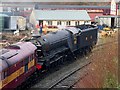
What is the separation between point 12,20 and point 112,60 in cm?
2703

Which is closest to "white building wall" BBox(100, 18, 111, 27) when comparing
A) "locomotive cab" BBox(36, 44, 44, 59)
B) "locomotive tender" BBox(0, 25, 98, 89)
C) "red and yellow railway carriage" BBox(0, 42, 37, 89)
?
"locomotive tender" BBox(0, 25, 98, 89)

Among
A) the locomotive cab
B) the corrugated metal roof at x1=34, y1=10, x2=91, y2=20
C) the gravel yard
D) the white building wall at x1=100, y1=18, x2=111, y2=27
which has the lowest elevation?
the gravel yard

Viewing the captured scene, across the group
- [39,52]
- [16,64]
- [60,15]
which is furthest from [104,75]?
[60,15]

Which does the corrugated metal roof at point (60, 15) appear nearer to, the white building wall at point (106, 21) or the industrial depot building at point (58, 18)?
the industrial depot building at point (58, 18)

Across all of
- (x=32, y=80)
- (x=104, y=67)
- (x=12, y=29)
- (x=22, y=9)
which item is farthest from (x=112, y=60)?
(x=22, y=9)

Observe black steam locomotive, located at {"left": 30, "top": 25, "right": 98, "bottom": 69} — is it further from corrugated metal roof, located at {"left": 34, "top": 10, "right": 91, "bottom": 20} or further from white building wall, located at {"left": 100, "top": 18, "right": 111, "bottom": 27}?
white building wall, located at {"left": 100, "top": 18, "right": 111, "bottom": 27}

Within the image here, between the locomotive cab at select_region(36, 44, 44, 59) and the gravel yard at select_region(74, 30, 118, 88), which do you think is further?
the locomotive cab at select_region(36, 44, 44, 59)

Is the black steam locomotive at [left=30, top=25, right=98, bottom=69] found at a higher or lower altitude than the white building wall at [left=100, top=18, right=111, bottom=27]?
lower

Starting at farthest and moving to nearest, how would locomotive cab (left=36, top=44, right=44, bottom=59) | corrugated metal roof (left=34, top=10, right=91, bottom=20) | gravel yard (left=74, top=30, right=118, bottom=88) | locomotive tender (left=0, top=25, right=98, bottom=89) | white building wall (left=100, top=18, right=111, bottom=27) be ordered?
white building wall (left=100, top=18, right=111, bottom=27), corrugated metal roof (left=34, top=10, right=91, bottom=20), locomotive cab (left=36, top=44, right=44, bottom=59), locomotive tender (left=0, top=25, right=98, bottom=89), gravel yard (left=74, top=30, right=118, bottom=88)

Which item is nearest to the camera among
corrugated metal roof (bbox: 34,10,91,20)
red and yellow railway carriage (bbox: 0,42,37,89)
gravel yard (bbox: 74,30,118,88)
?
gravel yard (bbox: 74,30,118,88)

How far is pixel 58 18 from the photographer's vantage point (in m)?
43.8

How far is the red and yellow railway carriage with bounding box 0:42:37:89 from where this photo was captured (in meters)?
12.2

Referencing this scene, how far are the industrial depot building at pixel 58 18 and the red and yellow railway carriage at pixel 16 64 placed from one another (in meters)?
27.4

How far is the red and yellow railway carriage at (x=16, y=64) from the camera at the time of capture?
12219 mm
